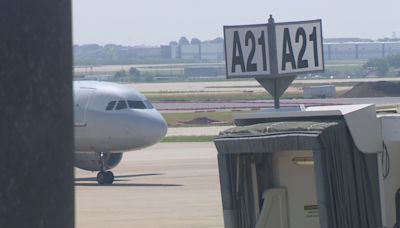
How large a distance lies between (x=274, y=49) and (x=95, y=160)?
19.4 m

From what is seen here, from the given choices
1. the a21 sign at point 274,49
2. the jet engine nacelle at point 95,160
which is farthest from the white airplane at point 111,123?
the a21 sign at point 274,49

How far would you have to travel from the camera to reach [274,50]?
13.6 meters

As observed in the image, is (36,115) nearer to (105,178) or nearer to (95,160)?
(105,178)

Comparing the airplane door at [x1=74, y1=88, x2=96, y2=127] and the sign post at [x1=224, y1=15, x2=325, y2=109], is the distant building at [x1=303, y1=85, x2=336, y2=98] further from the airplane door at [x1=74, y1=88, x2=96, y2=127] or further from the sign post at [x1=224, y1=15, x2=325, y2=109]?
the sign post at [x1=224, y1=15, x2=325, y2=109]

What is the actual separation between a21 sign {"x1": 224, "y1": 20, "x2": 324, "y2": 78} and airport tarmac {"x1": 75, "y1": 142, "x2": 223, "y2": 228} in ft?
10.8

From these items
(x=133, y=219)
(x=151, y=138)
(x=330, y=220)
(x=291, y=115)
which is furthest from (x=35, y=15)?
(x=151, y=138)

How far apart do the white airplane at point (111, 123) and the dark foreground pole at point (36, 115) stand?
29.0 meters

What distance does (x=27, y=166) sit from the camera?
78.6 inches

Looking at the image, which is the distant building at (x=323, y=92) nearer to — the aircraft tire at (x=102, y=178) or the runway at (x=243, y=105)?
the runway at (x=243, y=105)

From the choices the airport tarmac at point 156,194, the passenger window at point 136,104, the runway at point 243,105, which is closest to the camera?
the airport tarmac at point 156,194

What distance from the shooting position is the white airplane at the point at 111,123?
103 ft

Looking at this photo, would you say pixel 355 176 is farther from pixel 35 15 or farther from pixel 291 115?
pixel 35 15

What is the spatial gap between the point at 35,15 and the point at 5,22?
66 millimetres

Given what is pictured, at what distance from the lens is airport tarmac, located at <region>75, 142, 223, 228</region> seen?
2108cm
